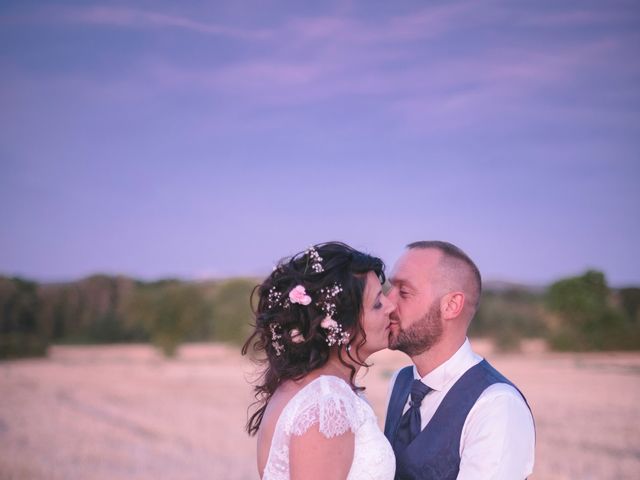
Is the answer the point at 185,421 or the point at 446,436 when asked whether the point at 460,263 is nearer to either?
the point at 446,436

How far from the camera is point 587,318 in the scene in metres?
53.2

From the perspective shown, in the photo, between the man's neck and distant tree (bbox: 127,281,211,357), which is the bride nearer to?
the man's neck

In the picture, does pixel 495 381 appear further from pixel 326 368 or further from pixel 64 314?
pixel 64 314

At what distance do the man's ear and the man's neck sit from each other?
150 mm

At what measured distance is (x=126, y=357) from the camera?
6475cm

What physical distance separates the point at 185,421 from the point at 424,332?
2006 centimetres

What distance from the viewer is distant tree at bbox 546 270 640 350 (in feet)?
168

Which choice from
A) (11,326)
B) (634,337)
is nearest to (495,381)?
(634,337)

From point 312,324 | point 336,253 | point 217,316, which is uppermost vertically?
point 336,253

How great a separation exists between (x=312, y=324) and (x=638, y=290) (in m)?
52.2

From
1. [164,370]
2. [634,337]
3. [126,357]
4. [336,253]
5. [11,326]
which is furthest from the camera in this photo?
[126,357]

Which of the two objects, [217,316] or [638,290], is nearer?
[638,290]

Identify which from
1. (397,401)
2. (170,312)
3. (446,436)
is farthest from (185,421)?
(170,312)

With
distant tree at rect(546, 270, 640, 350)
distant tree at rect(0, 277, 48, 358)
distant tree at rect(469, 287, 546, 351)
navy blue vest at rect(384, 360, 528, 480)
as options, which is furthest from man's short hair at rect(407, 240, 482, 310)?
distant tree at rect(0, 277, 48, 358)
